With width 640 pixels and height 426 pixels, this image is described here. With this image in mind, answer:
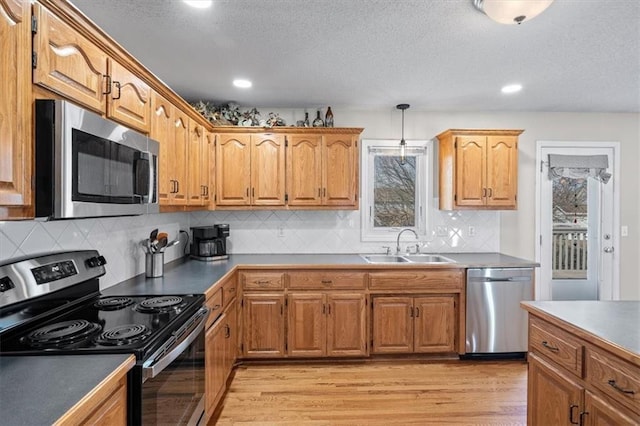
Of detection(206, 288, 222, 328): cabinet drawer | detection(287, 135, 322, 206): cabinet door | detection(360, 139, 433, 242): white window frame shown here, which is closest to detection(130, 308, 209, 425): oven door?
detection(206, 288, 222, 328): cabinet drawer

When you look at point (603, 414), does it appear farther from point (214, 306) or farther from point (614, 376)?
point (214, 306)

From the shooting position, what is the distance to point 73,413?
34.9 inches

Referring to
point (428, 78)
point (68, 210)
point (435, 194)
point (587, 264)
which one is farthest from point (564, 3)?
point (587, 264)

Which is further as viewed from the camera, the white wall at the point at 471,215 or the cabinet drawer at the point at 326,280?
the white wall at the point at 471,215

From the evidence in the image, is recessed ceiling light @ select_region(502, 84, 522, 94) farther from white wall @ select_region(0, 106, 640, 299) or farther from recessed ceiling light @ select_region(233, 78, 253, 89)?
recessed ceiling light @ select_region(233, 78, 253, 89)

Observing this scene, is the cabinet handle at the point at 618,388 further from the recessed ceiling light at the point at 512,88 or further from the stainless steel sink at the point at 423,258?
the recessed ceiling light at the point at 512,88

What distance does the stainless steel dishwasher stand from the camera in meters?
3.19

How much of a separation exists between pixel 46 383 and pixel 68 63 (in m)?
1.14

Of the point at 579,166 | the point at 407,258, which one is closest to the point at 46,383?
the point at 407,258

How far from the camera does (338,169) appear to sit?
352 cm

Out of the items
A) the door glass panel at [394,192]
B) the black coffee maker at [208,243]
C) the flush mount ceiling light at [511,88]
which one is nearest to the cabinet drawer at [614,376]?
the flush mount ceiling light at [511,88]

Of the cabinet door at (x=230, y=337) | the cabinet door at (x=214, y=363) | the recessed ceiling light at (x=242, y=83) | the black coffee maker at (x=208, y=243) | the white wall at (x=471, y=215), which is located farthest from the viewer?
the white wall at (x=471, y=215)

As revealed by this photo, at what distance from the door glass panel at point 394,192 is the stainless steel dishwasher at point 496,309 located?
100cm

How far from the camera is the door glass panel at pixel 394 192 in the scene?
3.93 meters
